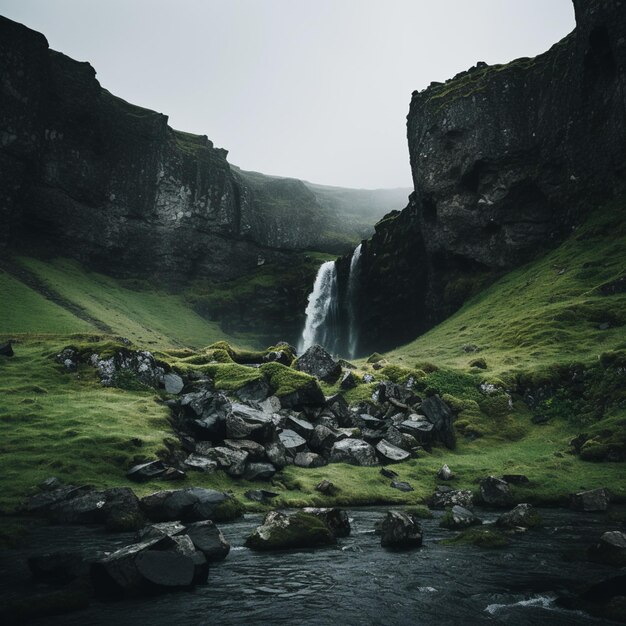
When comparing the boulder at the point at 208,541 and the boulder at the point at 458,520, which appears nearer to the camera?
the boulder at the point at 208,541

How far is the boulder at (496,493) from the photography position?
22.3 meters

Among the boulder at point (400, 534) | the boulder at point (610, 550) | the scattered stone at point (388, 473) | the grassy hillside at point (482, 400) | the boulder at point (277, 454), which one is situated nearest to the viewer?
the boulder at point (610, 550)

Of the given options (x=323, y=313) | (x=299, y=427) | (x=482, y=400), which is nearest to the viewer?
(x=299, y=427)

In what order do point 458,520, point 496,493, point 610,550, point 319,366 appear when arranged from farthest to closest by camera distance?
point 319,366 < point 496,493 < point 458,520 < point 610,550

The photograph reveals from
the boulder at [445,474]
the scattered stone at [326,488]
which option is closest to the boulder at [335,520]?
the scattered stone at [326,488]

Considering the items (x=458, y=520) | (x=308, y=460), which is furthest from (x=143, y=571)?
(x=308, y=460)

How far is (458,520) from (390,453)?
10586mm

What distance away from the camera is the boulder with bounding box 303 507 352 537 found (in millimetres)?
17156

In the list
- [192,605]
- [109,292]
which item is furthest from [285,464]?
[109,292]

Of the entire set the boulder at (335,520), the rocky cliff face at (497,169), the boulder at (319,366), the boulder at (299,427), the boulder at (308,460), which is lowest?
the boulder at (308,460)

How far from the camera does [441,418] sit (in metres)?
32.9

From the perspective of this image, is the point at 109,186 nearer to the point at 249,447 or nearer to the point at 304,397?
the point at 304,397

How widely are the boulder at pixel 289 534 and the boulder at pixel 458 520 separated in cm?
510

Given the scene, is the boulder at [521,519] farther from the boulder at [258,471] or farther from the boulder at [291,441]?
the boulder at [291,441]
